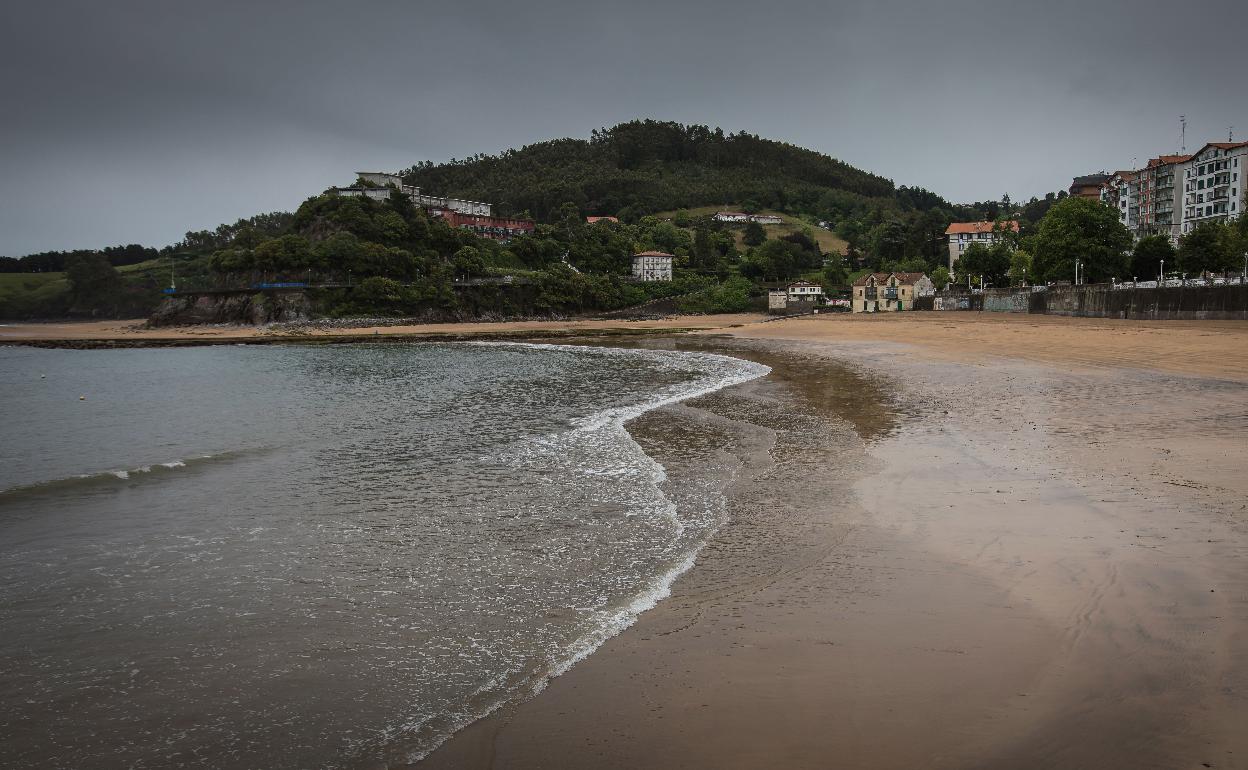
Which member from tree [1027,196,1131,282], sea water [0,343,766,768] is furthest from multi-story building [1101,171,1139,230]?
sea water [0,343,766,768]

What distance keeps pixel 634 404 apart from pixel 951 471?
36.7 feet

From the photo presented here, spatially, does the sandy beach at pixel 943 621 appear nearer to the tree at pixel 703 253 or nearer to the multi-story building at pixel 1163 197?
the multi-story building at pixel 1163 197

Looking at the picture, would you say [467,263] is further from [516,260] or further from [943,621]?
[943,621]

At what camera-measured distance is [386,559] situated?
27.4ft

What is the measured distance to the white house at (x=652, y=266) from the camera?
140 metres

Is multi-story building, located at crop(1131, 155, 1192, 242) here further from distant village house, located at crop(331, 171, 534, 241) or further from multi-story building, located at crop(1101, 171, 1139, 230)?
distant village house, located at crop(331, 171, 534, 241)

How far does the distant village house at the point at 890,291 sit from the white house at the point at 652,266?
39358 millimetres

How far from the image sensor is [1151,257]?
228 feet

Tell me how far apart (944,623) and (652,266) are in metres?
137

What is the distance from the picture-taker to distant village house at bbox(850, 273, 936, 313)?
353ft

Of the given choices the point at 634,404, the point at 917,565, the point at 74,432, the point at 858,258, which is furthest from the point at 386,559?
the point at 858,258

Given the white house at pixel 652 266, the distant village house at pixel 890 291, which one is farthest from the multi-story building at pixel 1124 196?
the white house at pixel 652 266

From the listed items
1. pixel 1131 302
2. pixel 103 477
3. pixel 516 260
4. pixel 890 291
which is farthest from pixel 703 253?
pixel 103 477

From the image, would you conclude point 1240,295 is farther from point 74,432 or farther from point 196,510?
point 74,432
